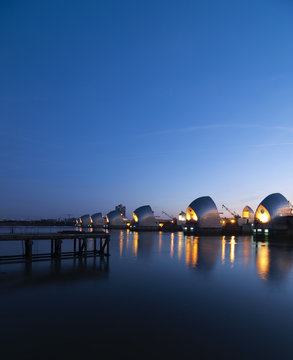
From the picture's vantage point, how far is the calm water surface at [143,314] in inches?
311

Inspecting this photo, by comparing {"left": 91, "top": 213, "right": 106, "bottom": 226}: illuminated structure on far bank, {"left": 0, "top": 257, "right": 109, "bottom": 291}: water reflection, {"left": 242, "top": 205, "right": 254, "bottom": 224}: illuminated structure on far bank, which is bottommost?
{"left": 91, "top": 213, "right": 106, "bottom": 226}: illuminated structure on far bank

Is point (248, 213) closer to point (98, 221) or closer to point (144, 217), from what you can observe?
point (144, 217)

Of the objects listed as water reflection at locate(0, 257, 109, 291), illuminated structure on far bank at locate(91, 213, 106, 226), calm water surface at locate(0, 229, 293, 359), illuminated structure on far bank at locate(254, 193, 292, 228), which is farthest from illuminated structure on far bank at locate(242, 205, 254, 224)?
water reflection at locate(0, 257, 109, 291)

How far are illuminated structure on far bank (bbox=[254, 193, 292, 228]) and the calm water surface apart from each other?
171 feet

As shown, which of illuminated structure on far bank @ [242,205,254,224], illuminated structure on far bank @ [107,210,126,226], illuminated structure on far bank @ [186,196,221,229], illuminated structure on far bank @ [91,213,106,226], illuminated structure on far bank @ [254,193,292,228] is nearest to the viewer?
illuminated structure on far bank @ [254,193,292,228]

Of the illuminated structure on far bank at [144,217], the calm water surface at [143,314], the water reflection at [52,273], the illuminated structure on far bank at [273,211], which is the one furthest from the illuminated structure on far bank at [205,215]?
the calm water surface at [143,314]

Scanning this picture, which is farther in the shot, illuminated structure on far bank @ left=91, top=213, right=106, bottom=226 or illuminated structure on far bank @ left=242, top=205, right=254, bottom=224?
illuminated structure on far bank @ left=91, top=213, right=106, bottom=226

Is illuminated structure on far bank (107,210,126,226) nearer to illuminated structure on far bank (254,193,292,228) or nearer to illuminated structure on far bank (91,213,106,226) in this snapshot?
illuminated structure on far bank (91,213,106,226)

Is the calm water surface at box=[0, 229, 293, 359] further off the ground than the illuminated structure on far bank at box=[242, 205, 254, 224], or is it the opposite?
the calm water surface at box=[0, 229, 293, 359]

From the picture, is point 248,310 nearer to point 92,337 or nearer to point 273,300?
point 273,300

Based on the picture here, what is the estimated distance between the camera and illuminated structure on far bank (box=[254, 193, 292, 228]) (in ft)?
217

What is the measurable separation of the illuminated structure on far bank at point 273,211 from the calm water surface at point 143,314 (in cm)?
5225

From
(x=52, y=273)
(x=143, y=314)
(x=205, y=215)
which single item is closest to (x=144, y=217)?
(x=205, y=215)

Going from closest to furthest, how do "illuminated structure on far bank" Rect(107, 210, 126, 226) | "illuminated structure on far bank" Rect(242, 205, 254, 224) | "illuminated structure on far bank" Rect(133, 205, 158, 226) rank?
"illuminated structure on far bank" Rect(133, 205, 158, 226) → "illuminated structure on far bank" Rect(107, 210, 126, 226) → "illuminated structure on far bank" Rect(242, 205, 254, 224)
